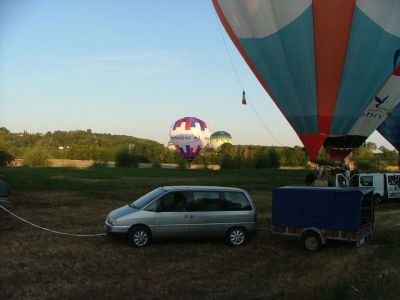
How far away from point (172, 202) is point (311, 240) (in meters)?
3.67

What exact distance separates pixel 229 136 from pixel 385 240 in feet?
236

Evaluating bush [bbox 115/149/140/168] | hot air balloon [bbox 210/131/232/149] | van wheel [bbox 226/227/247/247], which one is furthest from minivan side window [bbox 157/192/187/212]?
hot air balloon [bbox 210/131/232/149]

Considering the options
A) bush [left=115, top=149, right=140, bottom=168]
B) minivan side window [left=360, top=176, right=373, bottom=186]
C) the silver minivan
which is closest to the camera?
the silver minivan

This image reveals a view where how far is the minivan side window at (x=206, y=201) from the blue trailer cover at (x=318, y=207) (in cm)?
154

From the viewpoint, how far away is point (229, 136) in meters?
86.1

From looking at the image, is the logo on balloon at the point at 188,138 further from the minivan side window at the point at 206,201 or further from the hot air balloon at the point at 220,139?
the minivan side window at the point at 206,201

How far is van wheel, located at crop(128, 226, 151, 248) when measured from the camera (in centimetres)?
1257

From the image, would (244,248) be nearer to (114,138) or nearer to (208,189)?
(208,189)

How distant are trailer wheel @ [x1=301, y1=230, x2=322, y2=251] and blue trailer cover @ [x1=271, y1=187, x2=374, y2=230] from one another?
0.71 feet

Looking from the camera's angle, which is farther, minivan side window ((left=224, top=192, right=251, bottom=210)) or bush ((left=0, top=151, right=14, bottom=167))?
bush ((left=0, top=151, right=14, bottom=167))

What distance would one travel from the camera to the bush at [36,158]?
7394 centimetres

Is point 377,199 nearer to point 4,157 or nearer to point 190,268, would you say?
point 190,268

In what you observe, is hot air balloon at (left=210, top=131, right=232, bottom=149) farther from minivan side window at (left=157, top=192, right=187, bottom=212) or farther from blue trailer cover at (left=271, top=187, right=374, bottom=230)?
minivan side window at (left=157, top=192, right=187, bottom=212)

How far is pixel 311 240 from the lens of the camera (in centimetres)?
1309
